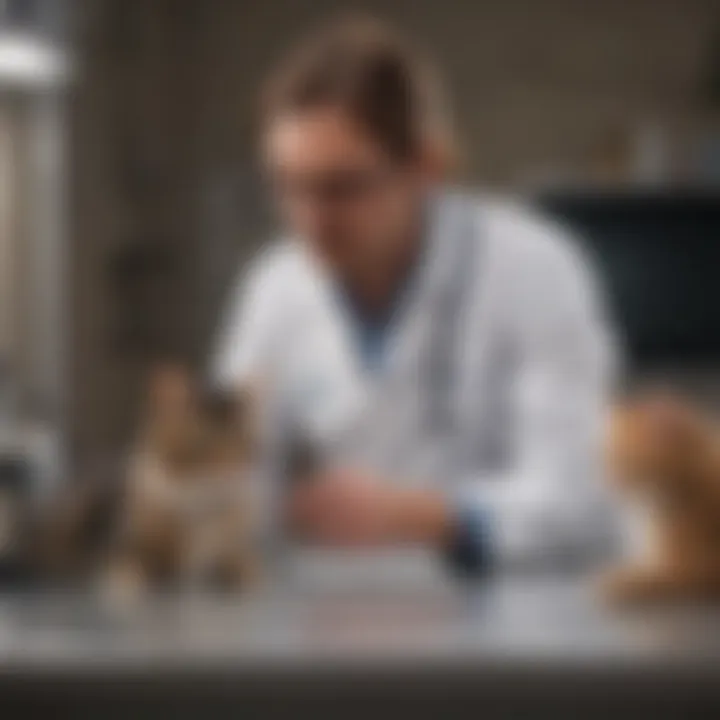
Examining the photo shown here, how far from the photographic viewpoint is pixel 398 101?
99 centimetres

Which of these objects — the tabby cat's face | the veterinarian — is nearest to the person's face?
the veterinarian

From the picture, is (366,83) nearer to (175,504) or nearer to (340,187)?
(340,187)

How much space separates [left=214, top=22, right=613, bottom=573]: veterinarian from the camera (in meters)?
0.99

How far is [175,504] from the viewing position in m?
0.97

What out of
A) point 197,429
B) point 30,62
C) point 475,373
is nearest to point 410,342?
point 475,373

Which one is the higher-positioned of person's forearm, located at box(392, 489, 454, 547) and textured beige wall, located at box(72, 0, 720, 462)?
textured beige wall, located at box(72, 0, 720, 462)

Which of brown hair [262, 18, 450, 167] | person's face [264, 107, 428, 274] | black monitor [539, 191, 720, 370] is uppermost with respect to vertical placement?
brown hair [262, 18, 450, 167]

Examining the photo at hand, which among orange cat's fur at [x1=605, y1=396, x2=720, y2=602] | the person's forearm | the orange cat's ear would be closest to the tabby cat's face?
the orange cat's ear

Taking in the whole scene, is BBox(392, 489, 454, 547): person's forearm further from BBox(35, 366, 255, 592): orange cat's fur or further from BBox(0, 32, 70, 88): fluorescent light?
BBox(0, 32, 70, 88): fluorescent light

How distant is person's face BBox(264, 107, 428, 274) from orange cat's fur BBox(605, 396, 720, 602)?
19 cm

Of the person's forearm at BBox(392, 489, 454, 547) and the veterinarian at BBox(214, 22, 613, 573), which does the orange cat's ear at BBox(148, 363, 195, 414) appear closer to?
the veterinarian at BBox(214, 22, 613, 573)

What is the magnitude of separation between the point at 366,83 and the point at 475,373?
193 millimetres

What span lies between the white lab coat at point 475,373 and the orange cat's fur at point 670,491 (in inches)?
1.0

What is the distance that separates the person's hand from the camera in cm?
99
